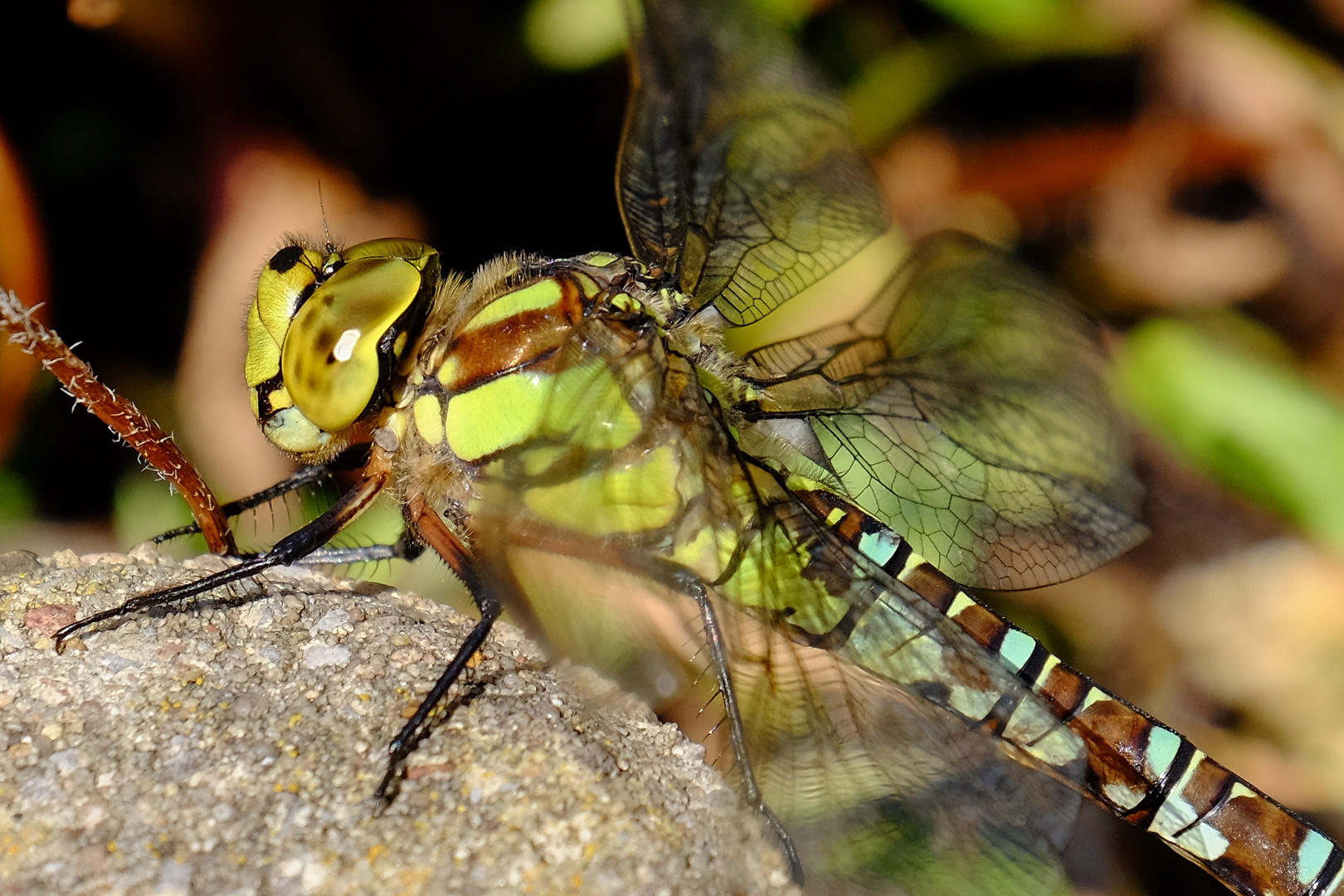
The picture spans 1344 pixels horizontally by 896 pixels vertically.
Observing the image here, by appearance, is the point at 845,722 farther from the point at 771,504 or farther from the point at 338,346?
the point at 338,346

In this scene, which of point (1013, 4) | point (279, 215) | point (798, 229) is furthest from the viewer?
point (1013, 4)

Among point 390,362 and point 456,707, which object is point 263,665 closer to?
point 456,707

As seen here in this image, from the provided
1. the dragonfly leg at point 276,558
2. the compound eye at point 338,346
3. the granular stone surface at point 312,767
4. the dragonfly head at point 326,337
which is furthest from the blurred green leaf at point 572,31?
the granular stone surface at point 312,767

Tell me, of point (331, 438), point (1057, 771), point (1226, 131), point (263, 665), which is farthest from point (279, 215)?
point (1226, 131)

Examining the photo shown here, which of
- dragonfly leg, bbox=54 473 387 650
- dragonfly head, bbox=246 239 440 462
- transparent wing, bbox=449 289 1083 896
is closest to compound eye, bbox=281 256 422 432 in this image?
dragonfly head, bbox=246 239 440 462

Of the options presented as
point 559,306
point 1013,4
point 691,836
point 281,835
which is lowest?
point 281,835
